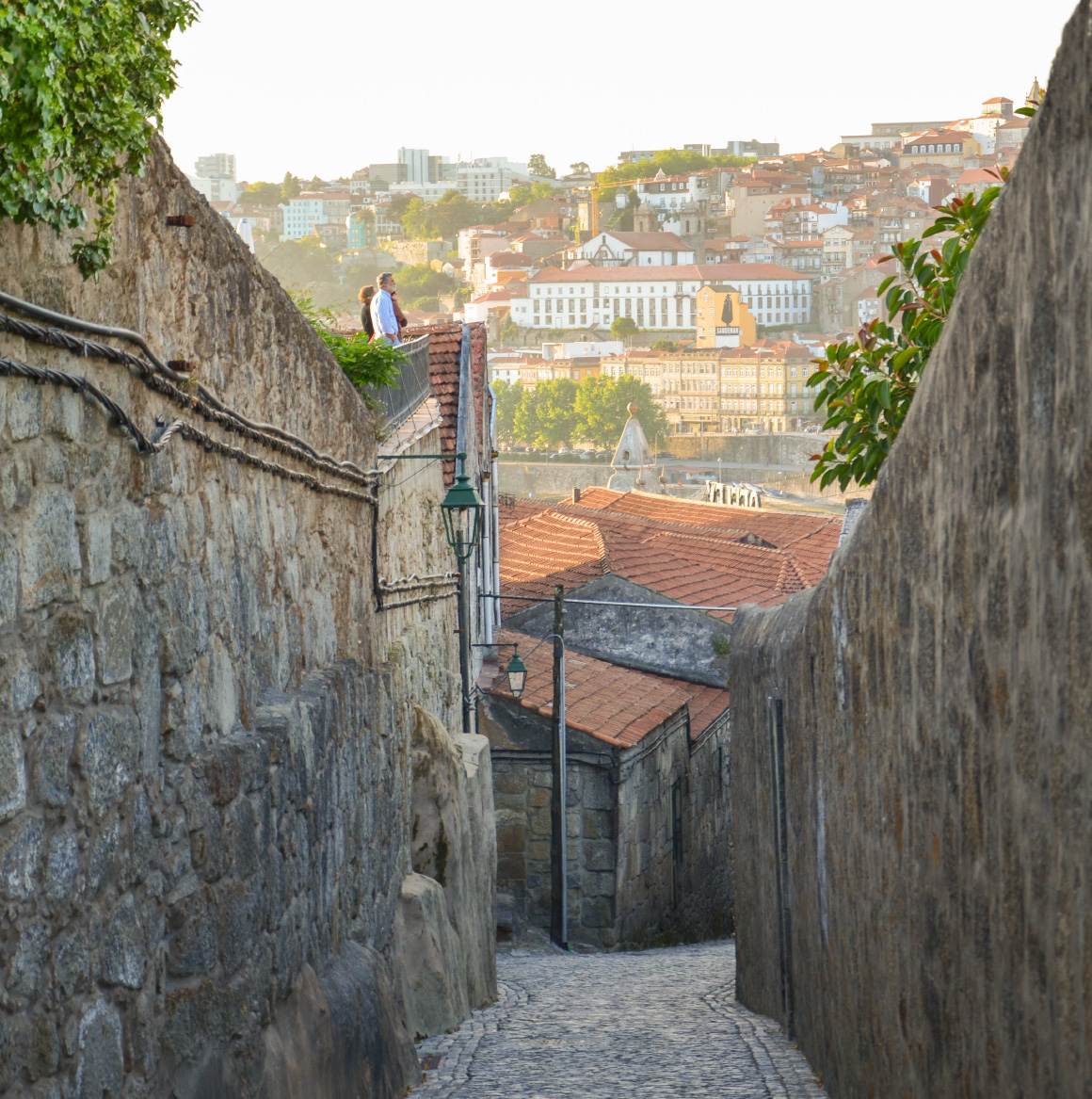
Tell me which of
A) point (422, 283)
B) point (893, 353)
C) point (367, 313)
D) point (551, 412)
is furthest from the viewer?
point (422, 283)

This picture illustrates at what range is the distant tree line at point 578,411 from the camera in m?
103

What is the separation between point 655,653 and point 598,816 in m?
4.90

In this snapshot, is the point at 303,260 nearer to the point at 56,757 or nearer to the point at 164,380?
the point at 164,380

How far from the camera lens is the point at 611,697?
16.1 meters

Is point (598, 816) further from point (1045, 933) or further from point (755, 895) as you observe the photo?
point (1045, 933)

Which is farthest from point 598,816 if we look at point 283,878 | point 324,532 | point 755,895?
point 283,878

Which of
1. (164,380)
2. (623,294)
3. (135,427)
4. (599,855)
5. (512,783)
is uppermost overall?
(623,294)

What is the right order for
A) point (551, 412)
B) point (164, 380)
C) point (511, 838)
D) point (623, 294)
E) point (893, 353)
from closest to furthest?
point (164, 380), point (893, 353), point (511, 838), point (551, 412), point (623, 294)

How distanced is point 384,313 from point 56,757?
8376 millimetres

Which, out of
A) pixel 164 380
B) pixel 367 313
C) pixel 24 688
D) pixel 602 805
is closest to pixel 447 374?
pixel 367 313

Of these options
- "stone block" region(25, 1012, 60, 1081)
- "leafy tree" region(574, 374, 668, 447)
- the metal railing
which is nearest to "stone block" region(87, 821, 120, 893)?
"stone block" region(25, 1012, 60, 1081)

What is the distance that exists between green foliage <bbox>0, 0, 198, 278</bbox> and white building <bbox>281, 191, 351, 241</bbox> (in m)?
193

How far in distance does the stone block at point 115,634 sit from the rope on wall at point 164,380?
0.52 meters

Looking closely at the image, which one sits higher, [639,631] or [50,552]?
[50,552]
